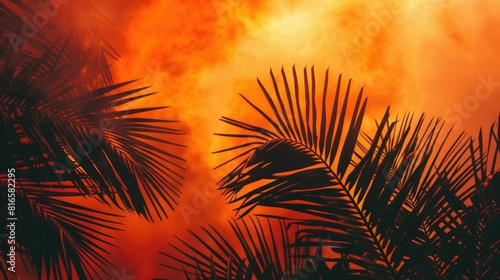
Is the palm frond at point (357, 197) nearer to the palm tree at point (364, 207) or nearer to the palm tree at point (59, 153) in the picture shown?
the palm tree at point (364, 207)

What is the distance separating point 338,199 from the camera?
1907mm

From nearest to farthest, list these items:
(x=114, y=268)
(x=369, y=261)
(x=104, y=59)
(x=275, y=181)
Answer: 1. (x=369, y=261)
2. (x=275, y=181)
3. (x=114, y=268)
4. (x=104, y=59)

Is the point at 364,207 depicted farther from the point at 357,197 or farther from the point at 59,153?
the point at 59,153

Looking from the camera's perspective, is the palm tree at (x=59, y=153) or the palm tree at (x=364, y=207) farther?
the palm tree at (x=59, y=153)

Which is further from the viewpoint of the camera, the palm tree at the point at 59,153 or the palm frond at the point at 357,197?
the palm tree at the point at 59,153

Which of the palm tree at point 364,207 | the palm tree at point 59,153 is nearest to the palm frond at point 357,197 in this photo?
the palm tree at point 364,207

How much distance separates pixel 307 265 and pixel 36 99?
139 cm

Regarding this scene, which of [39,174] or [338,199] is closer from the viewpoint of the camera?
[338,199]

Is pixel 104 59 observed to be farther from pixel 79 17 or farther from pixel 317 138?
pixel 317 138

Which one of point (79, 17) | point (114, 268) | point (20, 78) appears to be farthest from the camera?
point (79, 17)

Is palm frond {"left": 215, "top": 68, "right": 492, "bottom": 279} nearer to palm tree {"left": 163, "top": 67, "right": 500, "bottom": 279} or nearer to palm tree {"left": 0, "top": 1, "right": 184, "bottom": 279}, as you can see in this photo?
palm tree {"left": 163, "top": 67, "right": 500, "bottom": 279}

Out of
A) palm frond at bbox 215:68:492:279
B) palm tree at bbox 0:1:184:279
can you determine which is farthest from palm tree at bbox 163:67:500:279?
palm tree at bbox 0:1:184:279

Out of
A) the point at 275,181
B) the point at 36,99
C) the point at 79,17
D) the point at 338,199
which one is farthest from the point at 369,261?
the point at 79,17

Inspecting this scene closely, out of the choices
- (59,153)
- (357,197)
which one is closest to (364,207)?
(357,197)
